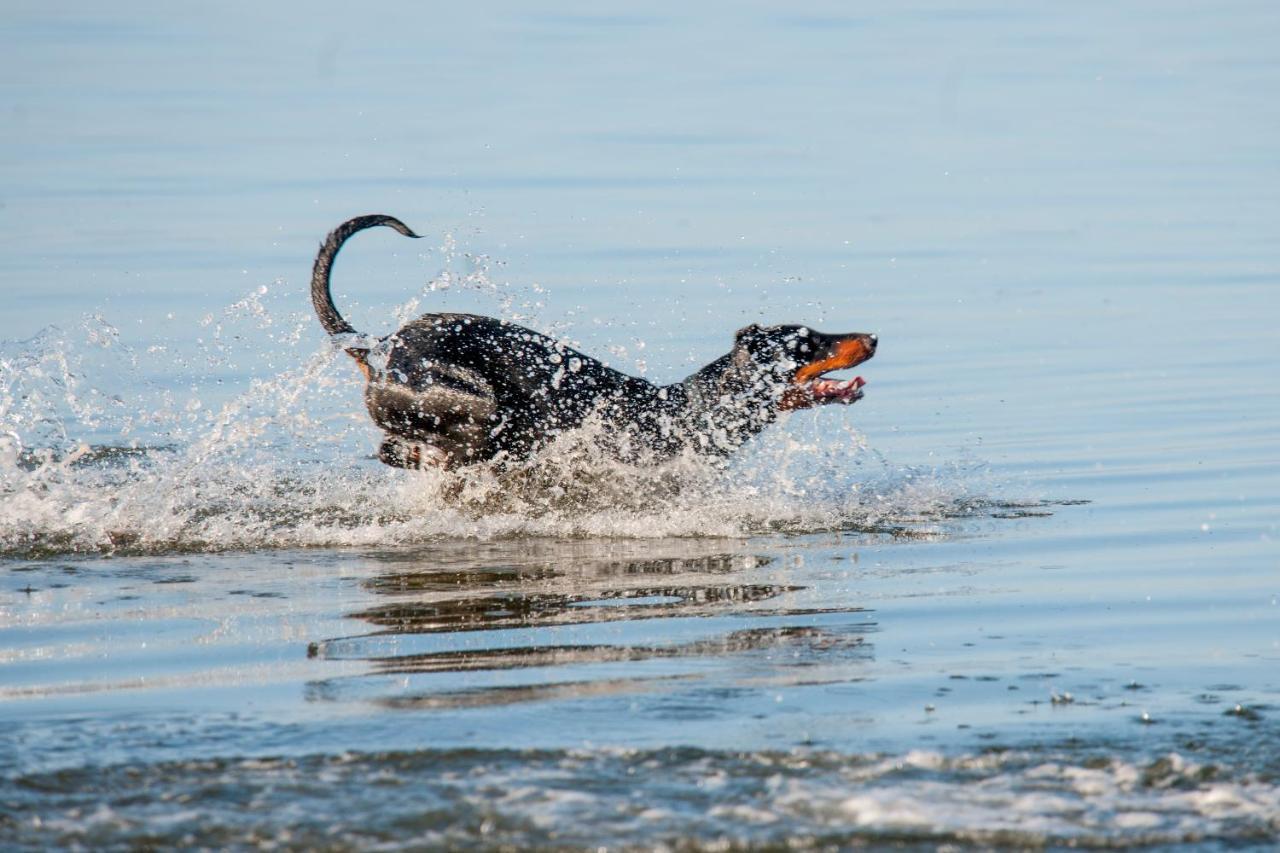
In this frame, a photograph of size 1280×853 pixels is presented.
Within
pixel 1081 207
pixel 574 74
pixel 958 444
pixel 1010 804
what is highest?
pixel 574 74

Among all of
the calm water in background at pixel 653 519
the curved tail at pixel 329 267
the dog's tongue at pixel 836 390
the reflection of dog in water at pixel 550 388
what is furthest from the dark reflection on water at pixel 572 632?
the curved tail at pixel 329 267

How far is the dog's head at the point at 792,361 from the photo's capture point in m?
9.03

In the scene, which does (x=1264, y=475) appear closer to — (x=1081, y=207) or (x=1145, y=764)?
(x=1145, y=764)

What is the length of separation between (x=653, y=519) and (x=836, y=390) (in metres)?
1.20

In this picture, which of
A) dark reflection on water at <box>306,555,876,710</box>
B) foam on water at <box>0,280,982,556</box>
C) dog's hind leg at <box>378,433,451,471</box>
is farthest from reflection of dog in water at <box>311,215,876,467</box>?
dark reflection on water at <box>306,555,876,710</box>

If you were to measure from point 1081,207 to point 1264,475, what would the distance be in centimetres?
1101

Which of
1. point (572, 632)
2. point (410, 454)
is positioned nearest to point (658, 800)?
point (572, 632)

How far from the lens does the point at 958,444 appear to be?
398 inches

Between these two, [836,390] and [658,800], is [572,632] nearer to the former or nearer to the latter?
[658,800]

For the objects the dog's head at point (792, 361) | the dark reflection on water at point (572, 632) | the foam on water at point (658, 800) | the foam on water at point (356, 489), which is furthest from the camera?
the dog's head at point (792, 361)

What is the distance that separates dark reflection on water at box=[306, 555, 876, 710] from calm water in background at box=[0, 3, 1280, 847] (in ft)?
0.08

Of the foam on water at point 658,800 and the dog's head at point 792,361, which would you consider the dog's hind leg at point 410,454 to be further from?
the foam on water at point 658,800

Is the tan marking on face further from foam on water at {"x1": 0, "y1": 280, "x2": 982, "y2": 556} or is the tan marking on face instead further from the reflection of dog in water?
foam on water at {"x1": 0, "y1": 280, "x2": 982, "y2": 556}

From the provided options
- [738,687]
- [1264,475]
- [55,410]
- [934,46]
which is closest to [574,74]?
[934,46]
